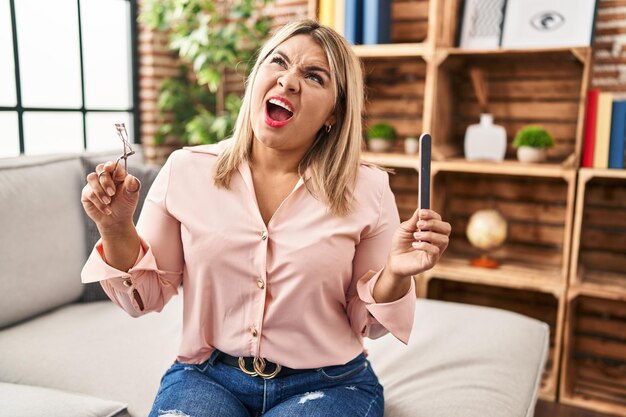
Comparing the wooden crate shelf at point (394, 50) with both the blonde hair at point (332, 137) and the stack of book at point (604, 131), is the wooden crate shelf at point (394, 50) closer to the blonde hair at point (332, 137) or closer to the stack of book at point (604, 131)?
the stack of book at point (604, 131)

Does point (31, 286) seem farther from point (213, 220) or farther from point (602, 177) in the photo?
point (602, 177)

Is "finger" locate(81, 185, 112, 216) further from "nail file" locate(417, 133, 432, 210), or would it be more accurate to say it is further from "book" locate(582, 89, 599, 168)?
"book" locate(582, 89, 599, 168)

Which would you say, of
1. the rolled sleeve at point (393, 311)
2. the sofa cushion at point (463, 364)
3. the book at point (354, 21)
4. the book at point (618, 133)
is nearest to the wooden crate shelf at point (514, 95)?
the book at point (618, 133)

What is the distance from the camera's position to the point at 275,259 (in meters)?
1.30

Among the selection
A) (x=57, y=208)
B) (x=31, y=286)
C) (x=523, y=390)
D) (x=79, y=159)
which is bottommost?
(x=523, y=390)

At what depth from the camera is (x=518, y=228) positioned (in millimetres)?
2836

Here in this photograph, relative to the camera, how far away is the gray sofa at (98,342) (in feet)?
4.96

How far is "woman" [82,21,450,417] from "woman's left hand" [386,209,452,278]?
2.3 inches

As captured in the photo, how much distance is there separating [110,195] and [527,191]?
7.11 ft

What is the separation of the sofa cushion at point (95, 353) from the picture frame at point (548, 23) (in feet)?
5.83

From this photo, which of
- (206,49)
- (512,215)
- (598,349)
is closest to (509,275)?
(512,215)

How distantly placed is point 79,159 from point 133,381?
3.14 ft

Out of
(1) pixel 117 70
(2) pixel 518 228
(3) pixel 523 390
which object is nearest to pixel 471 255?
(2) pixel 518 228

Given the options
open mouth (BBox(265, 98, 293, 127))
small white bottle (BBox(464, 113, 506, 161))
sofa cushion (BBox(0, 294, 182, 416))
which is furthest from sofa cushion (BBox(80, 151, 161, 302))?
small white bottle (BBox(464, 113, 506, 161))
